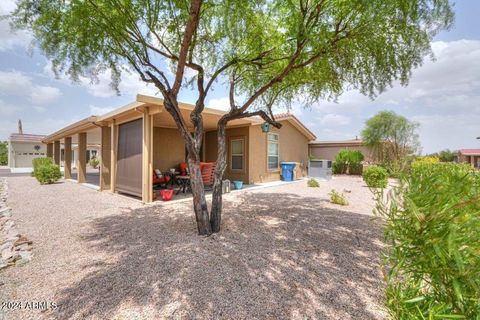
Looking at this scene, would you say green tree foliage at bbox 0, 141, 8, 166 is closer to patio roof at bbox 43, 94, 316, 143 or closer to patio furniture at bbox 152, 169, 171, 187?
patio roof at bbox 43, 94, 316, 143

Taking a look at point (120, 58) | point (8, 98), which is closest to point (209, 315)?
point (120, 58)

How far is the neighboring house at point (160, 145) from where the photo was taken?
23.9 feet

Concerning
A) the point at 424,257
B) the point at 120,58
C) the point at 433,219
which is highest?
the point at 120,58

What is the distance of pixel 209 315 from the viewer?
7.38 feet

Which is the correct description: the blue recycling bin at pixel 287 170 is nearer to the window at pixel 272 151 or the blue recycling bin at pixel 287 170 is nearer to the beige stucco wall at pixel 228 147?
the window at pixel 272 151

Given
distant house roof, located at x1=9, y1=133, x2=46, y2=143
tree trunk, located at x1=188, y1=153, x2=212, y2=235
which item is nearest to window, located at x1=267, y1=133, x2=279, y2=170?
tree trunk, located at x1=188, y1=153, x2=212, y2=235

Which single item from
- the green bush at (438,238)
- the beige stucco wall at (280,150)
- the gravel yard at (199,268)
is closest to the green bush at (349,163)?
the beige stucco wall at (280,150)

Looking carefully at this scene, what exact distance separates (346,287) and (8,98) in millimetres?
15635

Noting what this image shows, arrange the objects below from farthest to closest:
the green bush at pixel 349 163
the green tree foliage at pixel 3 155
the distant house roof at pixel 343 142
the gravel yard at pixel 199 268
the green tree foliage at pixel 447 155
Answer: the green tree foliage at pixel 3 155 < the green tree foliage at pixel 447 155 < the distant house roof at pixel 343 142 < the green bush at pixel 349 163 < the gravel yard at pixel 199 268

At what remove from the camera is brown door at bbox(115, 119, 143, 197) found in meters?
7.54

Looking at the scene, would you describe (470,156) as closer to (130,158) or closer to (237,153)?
(237,153)

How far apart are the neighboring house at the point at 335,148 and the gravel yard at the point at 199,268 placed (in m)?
16.5

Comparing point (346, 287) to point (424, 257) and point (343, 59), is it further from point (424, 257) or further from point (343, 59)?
point (343, 59)

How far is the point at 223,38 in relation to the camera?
551cm
